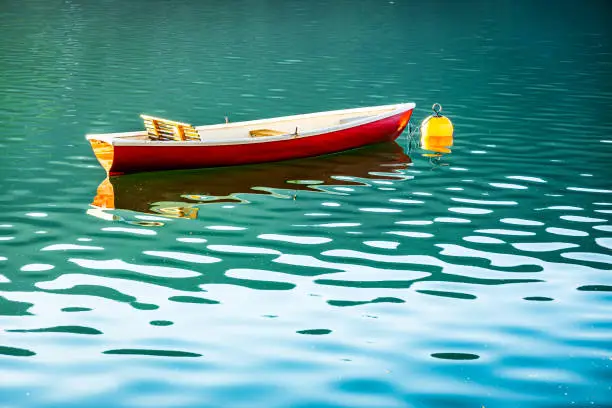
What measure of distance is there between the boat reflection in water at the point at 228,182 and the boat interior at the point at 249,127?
2.84 ft

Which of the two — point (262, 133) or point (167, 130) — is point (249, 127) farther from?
point (167, 130)

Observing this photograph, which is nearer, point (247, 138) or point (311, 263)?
point (311, 263)

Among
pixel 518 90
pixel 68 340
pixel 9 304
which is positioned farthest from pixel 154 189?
pixel 518 90

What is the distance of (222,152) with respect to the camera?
21.2m

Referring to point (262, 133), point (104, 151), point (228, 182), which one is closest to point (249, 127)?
point (262, 133)

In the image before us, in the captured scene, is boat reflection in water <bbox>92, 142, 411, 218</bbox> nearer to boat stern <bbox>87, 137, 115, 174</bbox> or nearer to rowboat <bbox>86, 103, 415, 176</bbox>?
rowboat <bbox>86, 103, 415, 176</bbox>

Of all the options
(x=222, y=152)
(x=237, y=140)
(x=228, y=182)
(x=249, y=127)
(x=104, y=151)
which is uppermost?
(x=249, y=127)

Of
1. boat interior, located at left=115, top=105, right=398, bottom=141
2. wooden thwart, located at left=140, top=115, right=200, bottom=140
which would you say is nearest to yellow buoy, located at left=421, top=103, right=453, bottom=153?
boat interior, located at left=115, top=105, right=398, bottom=141

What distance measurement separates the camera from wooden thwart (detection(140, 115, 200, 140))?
827 inches

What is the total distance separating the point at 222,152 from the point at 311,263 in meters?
7.28

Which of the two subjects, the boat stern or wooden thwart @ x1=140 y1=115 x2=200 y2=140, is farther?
wooden thwart @ x1=140 y1=115 x2=200 y2=140

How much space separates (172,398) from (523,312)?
5048 millimetres

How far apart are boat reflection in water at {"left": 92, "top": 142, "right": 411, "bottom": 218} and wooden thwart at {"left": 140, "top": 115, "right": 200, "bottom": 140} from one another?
0.82m

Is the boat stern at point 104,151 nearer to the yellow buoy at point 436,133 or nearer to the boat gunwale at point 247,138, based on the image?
the boat gunwale at point 247,138
